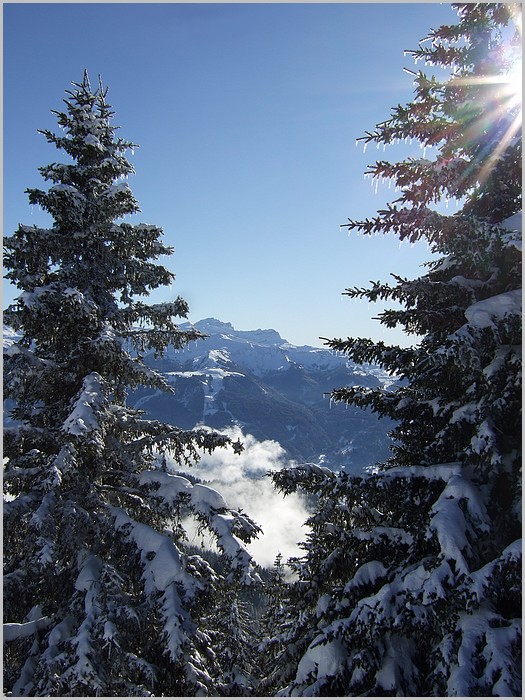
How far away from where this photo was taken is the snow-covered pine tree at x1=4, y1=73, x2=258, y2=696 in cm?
768

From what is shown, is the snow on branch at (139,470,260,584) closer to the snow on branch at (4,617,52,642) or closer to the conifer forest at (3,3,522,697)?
the conifer forest at (3,3,522,697)

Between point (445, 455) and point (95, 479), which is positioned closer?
point (445, 455)

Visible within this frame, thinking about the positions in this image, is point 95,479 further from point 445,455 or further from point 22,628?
point 445,455

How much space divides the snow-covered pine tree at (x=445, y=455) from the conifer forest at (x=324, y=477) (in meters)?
0.04

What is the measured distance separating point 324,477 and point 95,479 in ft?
16.1

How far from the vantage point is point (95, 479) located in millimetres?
9555

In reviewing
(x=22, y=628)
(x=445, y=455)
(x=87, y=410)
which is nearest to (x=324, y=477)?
(x=445, y=455)

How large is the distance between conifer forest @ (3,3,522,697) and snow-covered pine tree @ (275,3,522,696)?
0.12ft

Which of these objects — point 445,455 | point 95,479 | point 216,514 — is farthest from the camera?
point 95,479

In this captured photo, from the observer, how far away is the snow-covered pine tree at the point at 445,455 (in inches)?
223

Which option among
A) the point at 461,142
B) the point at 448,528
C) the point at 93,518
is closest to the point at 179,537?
the point at 93,518

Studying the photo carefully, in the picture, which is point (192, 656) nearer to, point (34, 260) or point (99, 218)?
point (34, 260)

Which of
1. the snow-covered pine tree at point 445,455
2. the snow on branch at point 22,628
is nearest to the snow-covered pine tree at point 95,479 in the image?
the snow on branch at point 22,628

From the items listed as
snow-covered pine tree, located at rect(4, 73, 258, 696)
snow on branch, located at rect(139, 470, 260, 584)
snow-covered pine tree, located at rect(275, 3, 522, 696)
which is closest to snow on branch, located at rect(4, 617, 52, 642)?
snow-covered pine tree, located at rect(4, 73, 258, 696)
